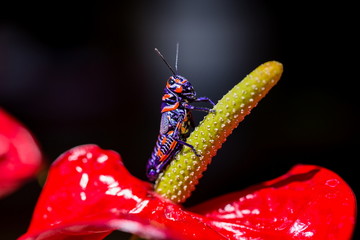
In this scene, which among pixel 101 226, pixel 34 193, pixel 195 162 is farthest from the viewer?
pixel 34 193

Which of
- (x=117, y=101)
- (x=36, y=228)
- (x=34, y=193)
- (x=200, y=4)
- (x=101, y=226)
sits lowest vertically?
(x=34, y=193)

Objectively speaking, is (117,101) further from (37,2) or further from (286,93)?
(286,93)

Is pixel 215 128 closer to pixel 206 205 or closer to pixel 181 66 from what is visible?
pixel 206 205

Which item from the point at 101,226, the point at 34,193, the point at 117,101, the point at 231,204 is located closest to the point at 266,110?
the point at 117,101

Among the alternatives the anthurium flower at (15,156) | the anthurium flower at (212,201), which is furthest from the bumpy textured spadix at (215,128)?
the anthurium flower at (15,156)

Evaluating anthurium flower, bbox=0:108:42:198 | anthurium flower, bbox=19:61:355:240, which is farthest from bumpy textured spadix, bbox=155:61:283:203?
anthurium flower, bbox=0:108:42:198

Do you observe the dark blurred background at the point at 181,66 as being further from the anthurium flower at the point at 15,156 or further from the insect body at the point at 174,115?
the insect body at the point at 174,115

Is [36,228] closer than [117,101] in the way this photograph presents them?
Yes

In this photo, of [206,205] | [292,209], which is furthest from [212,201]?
[292,209]

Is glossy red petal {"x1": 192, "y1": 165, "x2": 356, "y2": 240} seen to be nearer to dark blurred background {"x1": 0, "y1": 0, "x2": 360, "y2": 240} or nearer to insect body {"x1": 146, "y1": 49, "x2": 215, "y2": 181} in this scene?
insect body {"x1": 146, "y1": 49, "x2": 215, "y2": 181}
